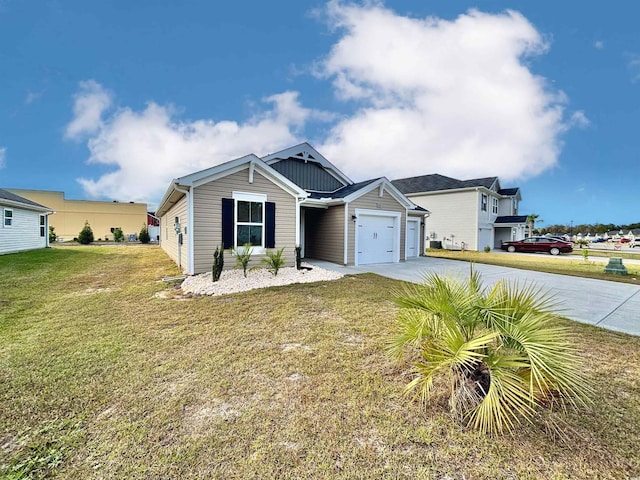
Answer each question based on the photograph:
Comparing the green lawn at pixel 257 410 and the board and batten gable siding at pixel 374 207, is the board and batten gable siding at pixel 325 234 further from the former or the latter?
the green lawn at pixel 257 410

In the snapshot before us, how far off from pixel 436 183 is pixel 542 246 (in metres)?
9.57

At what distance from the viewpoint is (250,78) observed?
43.5 ft

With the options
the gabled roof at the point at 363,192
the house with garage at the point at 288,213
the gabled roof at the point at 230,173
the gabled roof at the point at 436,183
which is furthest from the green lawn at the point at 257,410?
the gabled roof at the point at 436,183

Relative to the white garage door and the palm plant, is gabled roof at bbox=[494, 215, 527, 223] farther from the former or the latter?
the palm plant

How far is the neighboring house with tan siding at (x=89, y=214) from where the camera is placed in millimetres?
32375

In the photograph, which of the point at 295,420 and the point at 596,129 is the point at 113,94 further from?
the point at 596,129

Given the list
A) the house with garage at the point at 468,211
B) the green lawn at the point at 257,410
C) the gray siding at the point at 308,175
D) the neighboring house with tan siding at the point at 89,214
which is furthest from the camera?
the neighboring house with tan siding at the point at 89,214

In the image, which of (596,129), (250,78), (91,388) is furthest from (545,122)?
(91,388)

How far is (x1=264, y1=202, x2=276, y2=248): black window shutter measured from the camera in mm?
9812

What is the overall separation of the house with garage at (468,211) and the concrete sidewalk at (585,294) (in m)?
12.2

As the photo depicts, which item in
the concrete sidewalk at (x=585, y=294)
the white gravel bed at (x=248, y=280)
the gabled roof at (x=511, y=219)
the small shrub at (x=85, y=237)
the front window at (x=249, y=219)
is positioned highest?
the gabled roof at (x=511, y=219)

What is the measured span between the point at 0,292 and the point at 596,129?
31.7 meters

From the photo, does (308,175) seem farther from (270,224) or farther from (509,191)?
(509,191)

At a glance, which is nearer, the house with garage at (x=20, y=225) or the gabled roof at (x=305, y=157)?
the gabled roof at (x=305, y=157)
